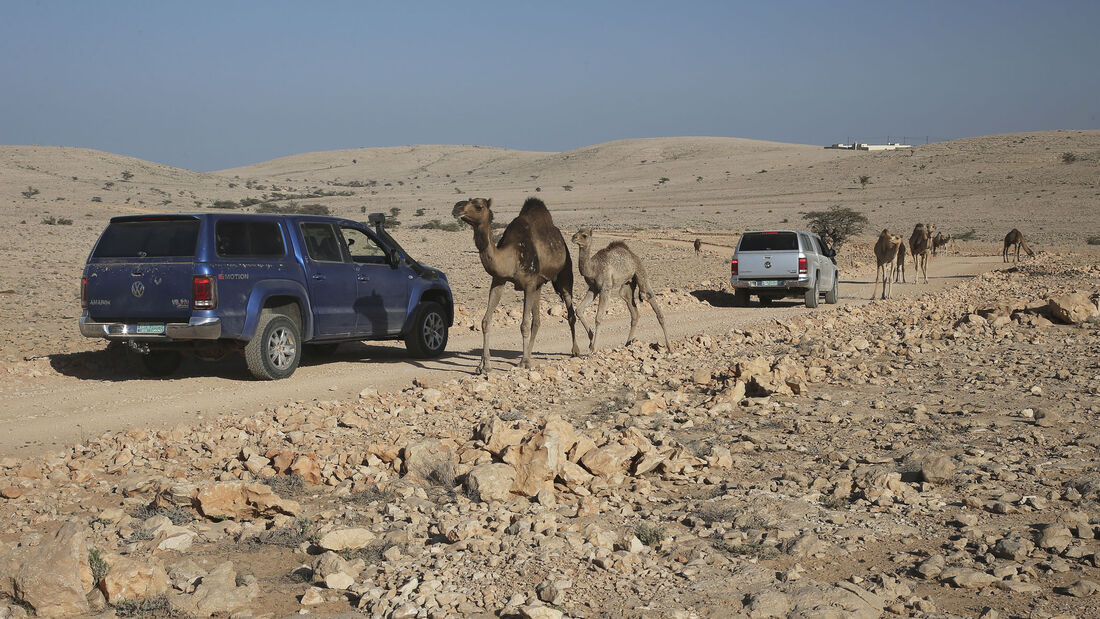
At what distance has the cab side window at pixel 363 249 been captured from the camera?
1401cm

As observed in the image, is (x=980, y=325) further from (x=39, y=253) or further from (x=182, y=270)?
(x=39, y=253)

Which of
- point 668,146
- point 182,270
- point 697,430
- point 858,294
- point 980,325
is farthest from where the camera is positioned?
point 668,146

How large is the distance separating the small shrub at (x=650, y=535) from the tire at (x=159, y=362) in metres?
8.52

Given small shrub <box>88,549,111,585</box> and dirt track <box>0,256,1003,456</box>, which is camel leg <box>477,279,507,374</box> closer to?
dirt track <box>0,256,1003,456</box>

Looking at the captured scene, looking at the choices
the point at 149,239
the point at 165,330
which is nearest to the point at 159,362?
the point at 165,330

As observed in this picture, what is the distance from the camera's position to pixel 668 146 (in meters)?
158

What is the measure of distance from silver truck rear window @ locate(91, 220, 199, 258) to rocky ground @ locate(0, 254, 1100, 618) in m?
2.88

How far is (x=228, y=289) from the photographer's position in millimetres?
11555

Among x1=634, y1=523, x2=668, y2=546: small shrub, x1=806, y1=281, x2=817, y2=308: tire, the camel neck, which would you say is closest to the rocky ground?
x1=634, y1=523, x2=668, y2=546: small shrub

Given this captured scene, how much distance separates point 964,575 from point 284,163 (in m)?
182

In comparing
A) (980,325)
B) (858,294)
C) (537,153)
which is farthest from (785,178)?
(980,325)

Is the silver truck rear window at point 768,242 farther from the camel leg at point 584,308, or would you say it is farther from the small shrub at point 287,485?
the small shrub at point 287,485

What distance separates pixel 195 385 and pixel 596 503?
6.74 meters

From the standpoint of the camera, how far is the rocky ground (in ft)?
18.2
